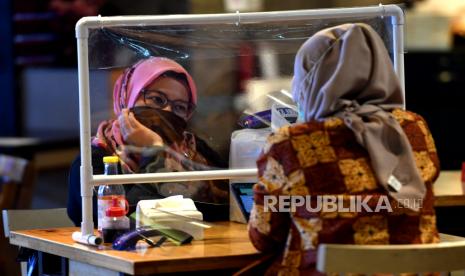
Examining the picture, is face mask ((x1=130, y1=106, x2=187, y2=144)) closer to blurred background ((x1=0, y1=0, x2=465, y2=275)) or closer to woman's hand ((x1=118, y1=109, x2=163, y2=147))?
woman's hand ((x1=118, y1=109, x2=163, y2=147))

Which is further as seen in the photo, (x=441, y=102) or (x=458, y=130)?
(x=441, y=102)

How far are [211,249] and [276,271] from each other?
0.75ft

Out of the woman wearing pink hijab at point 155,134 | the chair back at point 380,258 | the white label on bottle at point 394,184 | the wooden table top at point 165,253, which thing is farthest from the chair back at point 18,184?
the chair back at point 380,258

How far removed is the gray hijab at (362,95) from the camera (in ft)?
9.37

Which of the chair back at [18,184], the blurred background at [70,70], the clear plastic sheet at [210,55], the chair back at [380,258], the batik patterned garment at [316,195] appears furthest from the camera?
the blurred background at [70,70]

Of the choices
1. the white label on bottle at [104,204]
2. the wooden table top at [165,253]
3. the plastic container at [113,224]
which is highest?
the white label on bottle at [104,204]

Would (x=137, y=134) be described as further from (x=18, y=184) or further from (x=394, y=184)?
(x=18, y=184)

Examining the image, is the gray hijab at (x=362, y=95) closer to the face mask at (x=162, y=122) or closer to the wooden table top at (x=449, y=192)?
the face mask at (x=162, y=122)

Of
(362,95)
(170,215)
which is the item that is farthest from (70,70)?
(362,95)

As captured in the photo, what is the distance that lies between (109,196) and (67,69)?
6403 mm

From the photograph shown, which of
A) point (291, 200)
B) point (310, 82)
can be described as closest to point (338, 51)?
point (310, 82)

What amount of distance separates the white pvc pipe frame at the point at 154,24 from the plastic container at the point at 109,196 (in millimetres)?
34

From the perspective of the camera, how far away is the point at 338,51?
2891 mm

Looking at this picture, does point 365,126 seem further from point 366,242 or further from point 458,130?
point 458,130
